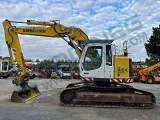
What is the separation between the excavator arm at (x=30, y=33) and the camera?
641 inches

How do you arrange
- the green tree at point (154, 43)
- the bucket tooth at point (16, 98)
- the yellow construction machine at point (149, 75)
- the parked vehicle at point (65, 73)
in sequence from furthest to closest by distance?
the green tree at point (154, 43) < the parked vehicle at point (65, 73) < the yellow construction machine at point (149, 75) < the bucket tooth at point (16, 98)

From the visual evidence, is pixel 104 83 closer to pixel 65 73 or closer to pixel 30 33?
pixel 30 33

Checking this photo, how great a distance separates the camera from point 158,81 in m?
36.1

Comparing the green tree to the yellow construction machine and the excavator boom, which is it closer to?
the yellow construction machine

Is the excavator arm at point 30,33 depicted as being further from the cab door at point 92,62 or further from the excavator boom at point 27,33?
the cab door at point 92,62

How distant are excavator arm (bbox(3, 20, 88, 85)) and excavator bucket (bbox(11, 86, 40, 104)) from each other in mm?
892

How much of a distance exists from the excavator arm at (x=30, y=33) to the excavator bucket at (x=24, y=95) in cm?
89

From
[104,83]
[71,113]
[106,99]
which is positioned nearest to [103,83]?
[104,83]

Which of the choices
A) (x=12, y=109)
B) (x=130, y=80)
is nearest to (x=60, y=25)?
(x=130, y=80)

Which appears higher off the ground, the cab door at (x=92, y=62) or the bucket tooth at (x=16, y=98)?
the cab door at (x=92, y=62)

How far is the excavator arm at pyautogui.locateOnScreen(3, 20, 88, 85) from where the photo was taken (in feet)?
53.4

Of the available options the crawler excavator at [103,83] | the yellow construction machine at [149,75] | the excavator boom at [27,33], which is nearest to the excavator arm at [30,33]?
the excavator boom at [27,33]

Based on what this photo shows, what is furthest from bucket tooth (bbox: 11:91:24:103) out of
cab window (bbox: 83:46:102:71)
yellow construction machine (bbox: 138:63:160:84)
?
yellow construction machine (bbox: 138:63:160:84)

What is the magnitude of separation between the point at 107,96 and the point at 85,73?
1.58 metres
